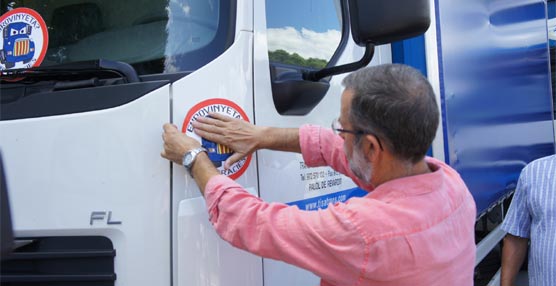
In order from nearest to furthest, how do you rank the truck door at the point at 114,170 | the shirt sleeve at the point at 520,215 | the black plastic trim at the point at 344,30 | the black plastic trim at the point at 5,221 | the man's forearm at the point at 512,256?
the black plastic trim at the point at 5,221 < the truck door at the point at 114,170 < the black plastic trim at the point at 344,30 < the shirt sleeve at the point at 520,215 < the man's forearm at the point at 512,256

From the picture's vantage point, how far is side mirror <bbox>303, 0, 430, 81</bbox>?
135 cm

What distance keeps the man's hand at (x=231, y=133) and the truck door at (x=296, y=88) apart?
9 cm

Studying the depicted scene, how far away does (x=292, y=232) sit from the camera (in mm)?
1173

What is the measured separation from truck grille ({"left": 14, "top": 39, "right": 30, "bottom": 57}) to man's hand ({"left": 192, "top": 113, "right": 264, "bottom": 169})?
0.66 metres

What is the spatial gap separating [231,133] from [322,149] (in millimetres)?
371

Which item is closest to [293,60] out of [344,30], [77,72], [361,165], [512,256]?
[344,30]

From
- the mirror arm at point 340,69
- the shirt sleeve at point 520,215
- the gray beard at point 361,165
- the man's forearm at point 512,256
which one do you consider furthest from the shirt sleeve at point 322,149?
the man's forearm at point 512,256

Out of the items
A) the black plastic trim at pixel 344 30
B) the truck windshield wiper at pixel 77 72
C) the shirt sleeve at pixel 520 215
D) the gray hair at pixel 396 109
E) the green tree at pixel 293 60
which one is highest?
the black plastic trim at pixel 344 30

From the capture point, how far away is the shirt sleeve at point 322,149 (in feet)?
5.23

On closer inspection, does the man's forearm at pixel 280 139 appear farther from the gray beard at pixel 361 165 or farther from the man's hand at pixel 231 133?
the gray beard at pixel 361 165

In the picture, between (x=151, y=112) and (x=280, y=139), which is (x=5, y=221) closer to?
(x=151, y=112)

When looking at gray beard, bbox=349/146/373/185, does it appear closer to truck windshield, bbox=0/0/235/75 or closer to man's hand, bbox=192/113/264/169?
man's hand, bbox=192/113/264/169

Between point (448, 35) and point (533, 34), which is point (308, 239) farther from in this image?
point (533, 34)

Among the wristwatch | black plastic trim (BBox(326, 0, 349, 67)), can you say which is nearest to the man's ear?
the wristwatch
